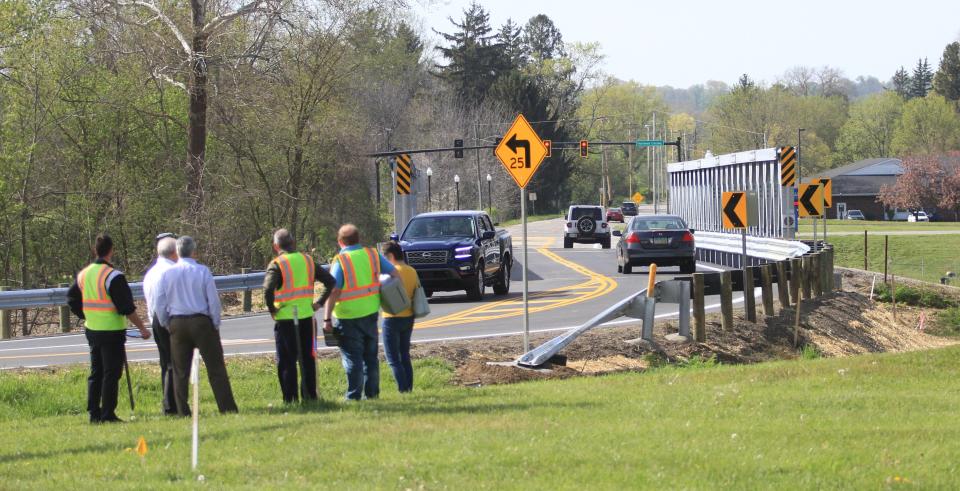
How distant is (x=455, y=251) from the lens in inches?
1062

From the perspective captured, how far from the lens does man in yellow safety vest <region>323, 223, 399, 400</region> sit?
12523 millimetres

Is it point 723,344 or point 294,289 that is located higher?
point 294,289

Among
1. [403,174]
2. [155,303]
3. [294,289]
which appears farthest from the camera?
[403,174]

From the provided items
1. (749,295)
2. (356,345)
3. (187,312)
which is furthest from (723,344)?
(187,312)

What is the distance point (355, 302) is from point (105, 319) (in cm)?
224

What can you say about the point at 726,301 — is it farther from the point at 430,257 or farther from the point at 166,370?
the point at 166,370

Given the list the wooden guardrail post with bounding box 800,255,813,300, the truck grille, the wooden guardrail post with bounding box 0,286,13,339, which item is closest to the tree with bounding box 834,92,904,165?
the wooden guardrail post with bounding box 800,255,813,300

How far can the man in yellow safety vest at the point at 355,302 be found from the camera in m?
12.5

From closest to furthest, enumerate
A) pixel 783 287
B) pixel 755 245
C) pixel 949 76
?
pixel 783 287 → pixel 755 245 → pixel 949 76

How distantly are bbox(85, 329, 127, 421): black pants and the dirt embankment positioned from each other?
453 centimetres

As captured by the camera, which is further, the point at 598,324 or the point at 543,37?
the point at 543,37

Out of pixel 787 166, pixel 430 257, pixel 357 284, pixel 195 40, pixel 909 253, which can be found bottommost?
pixel 909 253

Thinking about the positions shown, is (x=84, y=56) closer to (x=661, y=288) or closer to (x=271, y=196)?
(x=271, y=196)

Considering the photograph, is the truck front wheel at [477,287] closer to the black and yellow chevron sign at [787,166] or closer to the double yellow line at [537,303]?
the double yellow line at [537,303]
